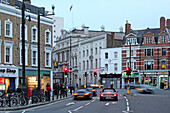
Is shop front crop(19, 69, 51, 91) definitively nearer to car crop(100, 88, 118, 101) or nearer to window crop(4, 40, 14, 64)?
window crop(4, 40, 14, 64)

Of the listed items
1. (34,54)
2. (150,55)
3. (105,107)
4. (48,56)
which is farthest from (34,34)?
(150,55)

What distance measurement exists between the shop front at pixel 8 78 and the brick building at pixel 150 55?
39295 millimetres

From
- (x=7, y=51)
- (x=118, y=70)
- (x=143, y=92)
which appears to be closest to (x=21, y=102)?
(x=7, y=51)

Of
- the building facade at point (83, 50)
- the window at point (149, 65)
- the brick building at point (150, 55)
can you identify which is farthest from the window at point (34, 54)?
the window at point (149, 65)

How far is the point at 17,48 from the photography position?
4219cm

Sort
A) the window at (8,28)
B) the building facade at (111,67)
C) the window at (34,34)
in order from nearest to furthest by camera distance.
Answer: the window at (8,28) < the window at (34,34) < the building facade at (111,67)

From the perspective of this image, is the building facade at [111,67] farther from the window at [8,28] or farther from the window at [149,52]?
the window at [8,28]

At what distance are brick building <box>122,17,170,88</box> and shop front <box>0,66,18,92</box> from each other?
39295 mm

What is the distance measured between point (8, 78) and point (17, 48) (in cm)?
425

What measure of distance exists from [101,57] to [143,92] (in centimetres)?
2892

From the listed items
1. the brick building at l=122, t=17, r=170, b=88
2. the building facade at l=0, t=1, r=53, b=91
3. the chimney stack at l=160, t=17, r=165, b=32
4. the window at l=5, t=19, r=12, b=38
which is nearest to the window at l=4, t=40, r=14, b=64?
the building facade at l=0, t=1, r=53, b=91

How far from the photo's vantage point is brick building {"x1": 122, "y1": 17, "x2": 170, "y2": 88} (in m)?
74.6

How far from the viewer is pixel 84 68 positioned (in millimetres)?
90188

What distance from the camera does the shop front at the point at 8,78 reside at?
3830 centimetres
